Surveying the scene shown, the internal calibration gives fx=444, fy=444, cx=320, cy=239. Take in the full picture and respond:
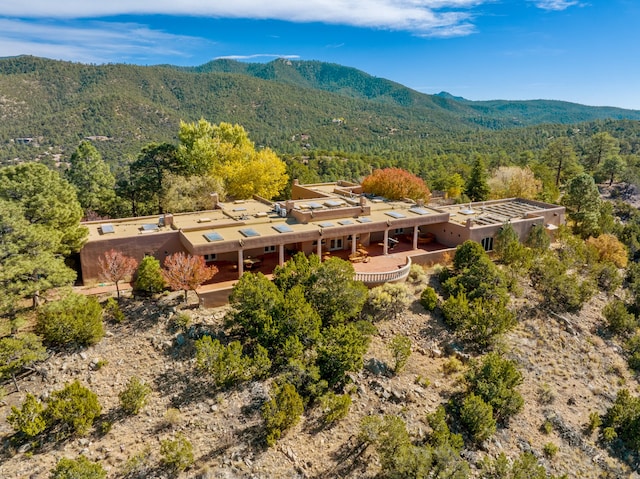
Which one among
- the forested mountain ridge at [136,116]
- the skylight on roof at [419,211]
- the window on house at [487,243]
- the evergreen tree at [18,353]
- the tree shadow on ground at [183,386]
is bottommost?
the tree shadow on ground at [183,386]

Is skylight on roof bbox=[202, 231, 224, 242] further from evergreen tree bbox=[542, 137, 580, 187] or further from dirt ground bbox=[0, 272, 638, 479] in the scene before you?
evergreen tree bbox=[542, 137, 580, 187]

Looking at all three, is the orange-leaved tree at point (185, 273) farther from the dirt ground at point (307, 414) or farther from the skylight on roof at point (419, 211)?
the skylight on roof at point (419, 211)

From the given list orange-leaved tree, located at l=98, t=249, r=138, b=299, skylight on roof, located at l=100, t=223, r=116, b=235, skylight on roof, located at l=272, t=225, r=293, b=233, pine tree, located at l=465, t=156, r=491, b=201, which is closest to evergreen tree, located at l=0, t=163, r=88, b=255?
orange-leaved tree, located at l=98, t=249, r=138, b=299

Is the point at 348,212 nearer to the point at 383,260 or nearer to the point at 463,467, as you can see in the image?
the point at 383,260

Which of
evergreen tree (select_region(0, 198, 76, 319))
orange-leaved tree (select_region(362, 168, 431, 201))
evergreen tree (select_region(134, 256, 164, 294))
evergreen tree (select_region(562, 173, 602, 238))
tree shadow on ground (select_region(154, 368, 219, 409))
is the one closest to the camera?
tree shadow on ground (select_region(154, 368, 219, 409))

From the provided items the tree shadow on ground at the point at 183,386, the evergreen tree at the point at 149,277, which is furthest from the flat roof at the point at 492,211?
the tree shadow on ground at the point at 183,386
